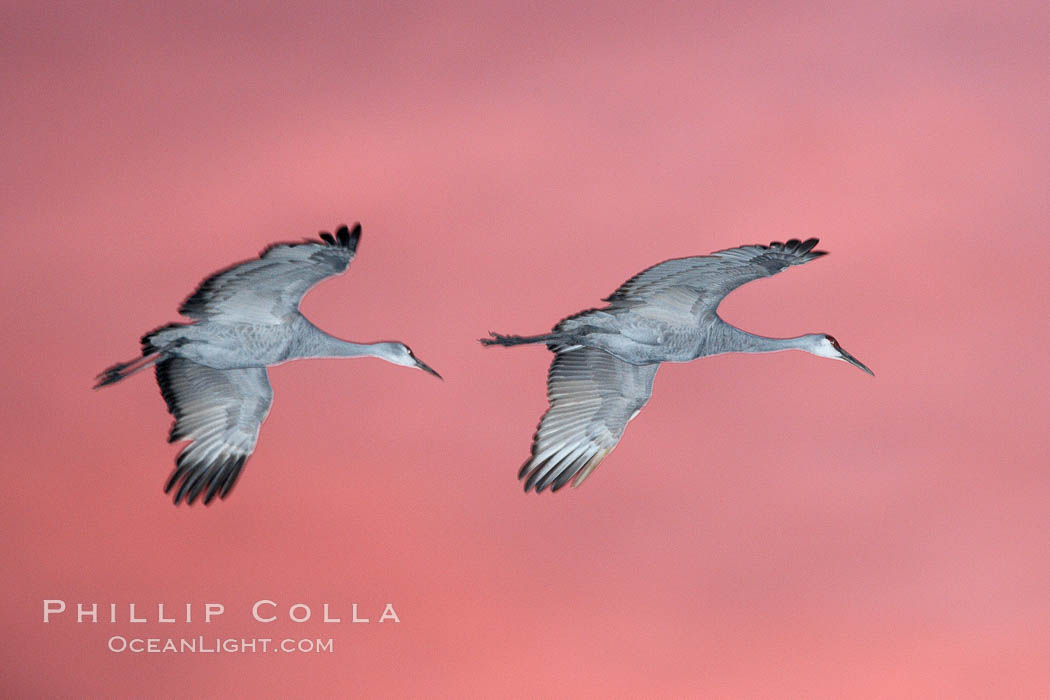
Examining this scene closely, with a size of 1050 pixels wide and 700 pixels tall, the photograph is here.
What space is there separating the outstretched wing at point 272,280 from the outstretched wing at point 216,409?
4.42 ft

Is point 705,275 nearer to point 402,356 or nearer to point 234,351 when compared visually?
point 402,356

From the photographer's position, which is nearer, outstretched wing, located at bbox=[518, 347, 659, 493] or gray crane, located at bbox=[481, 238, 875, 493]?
gray crane, located at bbox=[481, 238, 875, 493]

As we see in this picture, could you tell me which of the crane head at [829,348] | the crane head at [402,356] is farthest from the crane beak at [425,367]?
the crane head at [829,348]

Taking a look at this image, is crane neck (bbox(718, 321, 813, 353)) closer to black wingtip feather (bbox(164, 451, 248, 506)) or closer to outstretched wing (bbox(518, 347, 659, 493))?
outstretched wing (bbox(518, 347, 659, 493))

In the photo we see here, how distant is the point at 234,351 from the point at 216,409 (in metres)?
1.37

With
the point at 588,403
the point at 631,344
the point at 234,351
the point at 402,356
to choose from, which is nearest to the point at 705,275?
the point at 631,344

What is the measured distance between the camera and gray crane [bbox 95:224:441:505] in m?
15.0

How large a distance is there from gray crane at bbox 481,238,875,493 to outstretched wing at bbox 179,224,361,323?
2.28m

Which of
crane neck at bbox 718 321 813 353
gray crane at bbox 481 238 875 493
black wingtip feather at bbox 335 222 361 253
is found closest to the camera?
black wingtip feather at bbox 335 222 361 253

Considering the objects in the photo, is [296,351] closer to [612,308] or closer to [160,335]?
[160,335]

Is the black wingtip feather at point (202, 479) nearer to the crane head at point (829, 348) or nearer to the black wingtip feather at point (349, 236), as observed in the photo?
the black wingtip feather at point (349, 236)

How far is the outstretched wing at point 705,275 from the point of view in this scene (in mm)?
15102

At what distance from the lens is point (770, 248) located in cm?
1509

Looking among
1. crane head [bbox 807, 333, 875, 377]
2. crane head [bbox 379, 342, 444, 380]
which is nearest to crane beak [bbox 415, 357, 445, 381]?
crane head [bbox 379, 342, 444, 380]
